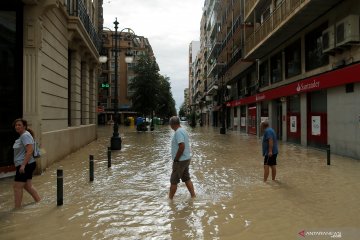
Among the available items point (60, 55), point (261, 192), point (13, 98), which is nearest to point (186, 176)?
point (261, 192)

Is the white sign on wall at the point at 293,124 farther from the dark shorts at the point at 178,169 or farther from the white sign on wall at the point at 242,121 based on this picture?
the dark shorts at the point at 178,169

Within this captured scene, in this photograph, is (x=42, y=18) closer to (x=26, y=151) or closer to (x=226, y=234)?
(x=26, y=151)

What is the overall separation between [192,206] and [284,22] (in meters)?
14.1

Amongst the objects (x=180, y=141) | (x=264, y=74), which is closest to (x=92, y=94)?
(x=264, y=74)

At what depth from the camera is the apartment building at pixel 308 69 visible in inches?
553

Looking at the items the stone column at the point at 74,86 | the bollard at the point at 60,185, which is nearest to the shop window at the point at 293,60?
the stone column at the point at 74,86

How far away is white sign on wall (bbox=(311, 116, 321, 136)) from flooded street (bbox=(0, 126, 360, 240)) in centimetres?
635

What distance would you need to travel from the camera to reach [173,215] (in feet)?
20.1

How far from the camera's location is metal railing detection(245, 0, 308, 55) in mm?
17391

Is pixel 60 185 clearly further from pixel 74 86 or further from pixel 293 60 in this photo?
pixel 293 60

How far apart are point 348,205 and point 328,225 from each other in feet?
4.80

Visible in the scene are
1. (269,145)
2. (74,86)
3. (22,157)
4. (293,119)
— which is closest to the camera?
(22,157)

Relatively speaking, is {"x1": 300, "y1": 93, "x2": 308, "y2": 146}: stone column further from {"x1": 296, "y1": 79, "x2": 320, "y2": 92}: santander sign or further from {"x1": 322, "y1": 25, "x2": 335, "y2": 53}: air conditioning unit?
{"x1": 322, "y1": 25, "x2": 335, "y2": 53}: air conditioning unit

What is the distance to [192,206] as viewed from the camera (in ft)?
22.0
